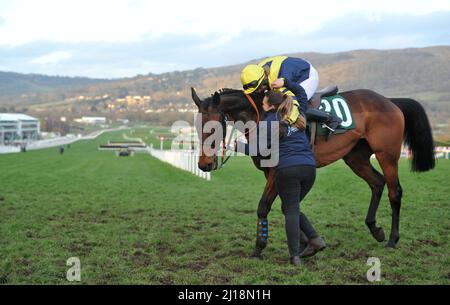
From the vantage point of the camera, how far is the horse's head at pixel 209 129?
17.4ft

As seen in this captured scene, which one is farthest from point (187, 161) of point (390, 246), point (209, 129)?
point (209, 129)

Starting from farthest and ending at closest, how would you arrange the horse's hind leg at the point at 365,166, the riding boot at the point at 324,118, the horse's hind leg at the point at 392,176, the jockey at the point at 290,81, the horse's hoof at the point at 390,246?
the horse's hind leg at the point at 365,166
the horse's hind leg at the point at 392,176
the horse's hoof at the point at 390,246
the riding boot at the point at 324,118
the jockey at the point at 290,81

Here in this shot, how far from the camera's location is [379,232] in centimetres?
648

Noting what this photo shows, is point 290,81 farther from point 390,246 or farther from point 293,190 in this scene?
point 390,246

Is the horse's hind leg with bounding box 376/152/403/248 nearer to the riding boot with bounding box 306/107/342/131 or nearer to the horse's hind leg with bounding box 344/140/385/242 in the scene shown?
the horse's hind leg with bounding box 344/140/385/242

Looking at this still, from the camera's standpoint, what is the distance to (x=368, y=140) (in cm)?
652

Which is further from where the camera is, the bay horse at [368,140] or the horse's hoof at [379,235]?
the horse's hoof at [379,235]

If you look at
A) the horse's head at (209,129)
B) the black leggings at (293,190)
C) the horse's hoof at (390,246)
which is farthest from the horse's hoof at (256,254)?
the horse's hoof at (390,246)

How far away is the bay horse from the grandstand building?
10938cm

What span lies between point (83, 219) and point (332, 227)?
4280 mm

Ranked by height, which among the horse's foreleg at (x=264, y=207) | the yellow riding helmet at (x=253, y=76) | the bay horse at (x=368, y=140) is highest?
the yellow riding helmet at (x=253, y=76)

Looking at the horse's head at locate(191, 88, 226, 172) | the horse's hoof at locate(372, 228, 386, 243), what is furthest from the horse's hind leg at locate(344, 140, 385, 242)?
the horse's head at locate(191, 88, 226, 172)

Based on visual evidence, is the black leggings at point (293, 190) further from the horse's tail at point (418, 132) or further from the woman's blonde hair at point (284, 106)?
the horse's tail at point (418, 132)

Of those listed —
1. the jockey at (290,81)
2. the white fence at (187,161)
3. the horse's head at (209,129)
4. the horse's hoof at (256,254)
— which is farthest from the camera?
the white fence at (187,161)
